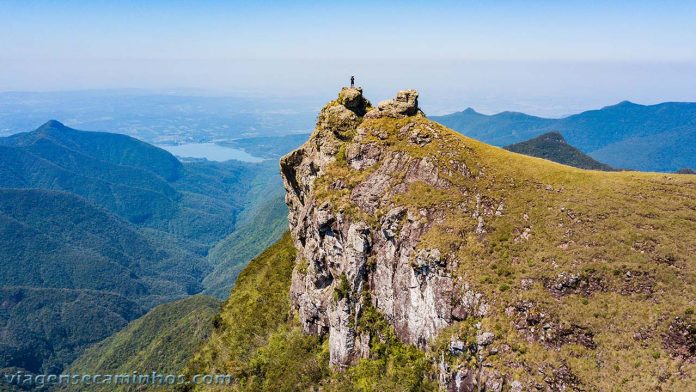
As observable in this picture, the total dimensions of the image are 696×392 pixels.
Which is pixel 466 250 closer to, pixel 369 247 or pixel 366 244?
Result: pixel 369 247

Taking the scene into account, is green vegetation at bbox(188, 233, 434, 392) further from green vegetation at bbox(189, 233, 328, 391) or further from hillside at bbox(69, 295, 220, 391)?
hillside at bbox(69, 295, 220, 391)

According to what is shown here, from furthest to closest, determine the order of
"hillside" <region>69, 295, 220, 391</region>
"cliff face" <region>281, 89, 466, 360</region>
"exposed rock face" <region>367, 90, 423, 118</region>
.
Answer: "hillside" <region>69, 295, 220, 391</region>
"exposed rock face" <region>367, 90, 423, 118</region>
"cliff face" <region>281, 89, 466, 360</region>

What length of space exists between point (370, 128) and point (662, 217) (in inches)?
1060

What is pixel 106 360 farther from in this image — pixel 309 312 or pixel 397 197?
pixel 397 197

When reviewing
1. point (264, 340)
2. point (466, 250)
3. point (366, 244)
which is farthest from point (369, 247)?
point (264, 340)

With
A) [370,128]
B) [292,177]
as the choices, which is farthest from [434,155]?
[292,177]

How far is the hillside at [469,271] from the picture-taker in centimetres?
2695

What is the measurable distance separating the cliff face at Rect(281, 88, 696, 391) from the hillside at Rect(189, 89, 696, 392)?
0.37 feet

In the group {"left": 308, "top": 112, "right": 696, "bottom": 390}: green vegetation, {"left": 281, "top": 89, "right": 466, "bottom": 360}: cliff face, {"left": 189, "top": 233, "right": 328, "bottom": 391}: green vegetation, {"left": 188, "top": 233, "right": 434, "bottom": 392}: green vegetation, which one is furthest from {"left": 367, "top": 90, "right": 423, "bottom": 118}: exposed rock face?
{"left": 189, "top": 233, "right": 328, "bottom": 391}: green vegetation

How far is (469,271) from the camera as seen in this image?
32.3 metres

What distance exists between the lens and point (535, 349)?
27391 millimetres

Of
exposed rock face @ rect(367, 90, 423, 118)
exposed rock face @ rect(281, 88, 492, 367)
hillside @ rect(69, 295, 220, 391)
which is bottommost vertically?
hillside @ rect(69, 295, 220, 391)

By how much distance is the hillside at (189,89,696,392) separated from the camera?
1061 inches

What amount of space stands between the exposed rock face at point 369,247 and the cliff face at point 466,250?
13 cm
